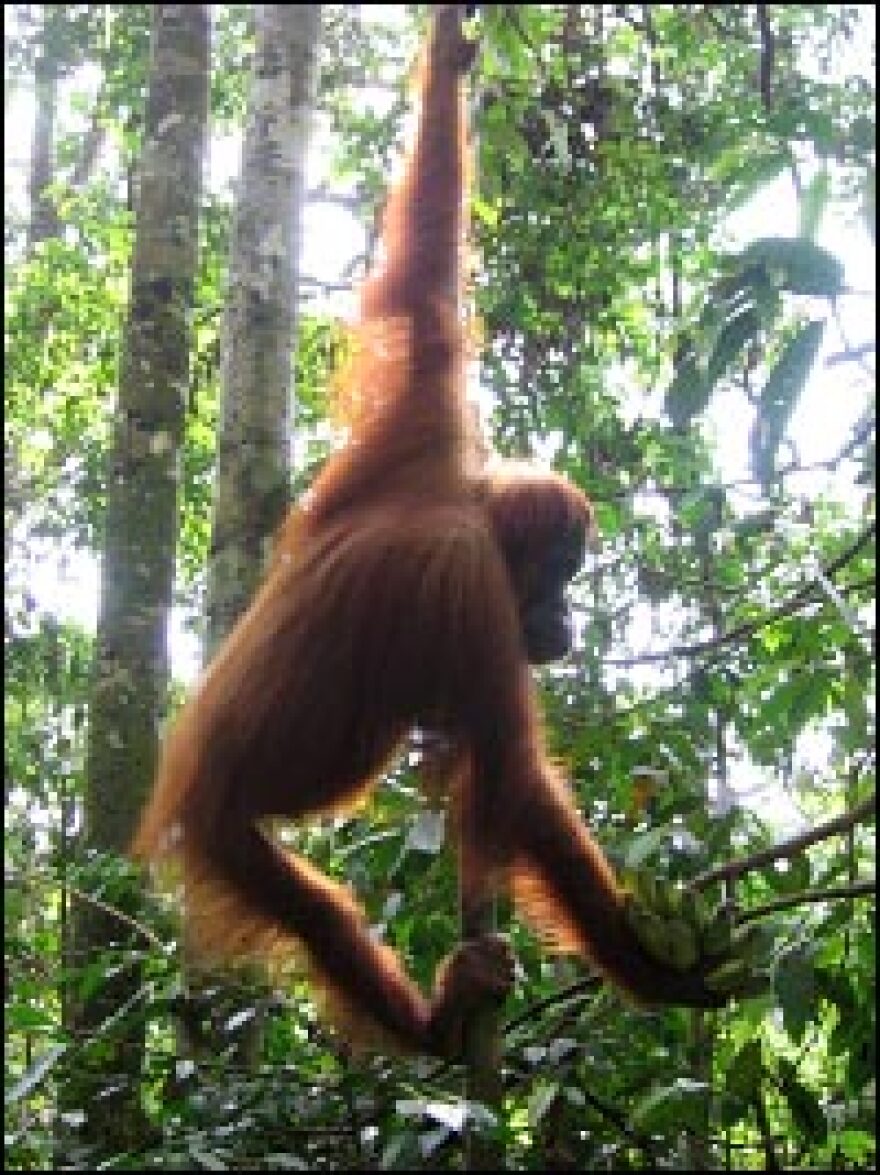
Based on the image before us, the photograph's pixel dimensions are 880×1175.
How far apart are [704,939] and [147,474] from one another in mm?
2394

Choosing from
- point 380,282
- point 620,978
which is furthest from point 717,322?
point 380,282

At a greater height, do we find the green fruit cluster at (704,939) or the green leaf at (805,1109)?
the green fruit cluster at (704,939)

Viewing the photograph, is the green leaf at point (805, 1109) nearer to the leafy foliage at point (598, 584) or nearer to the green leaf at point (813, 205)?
the leafy foliage at point (598, 584)

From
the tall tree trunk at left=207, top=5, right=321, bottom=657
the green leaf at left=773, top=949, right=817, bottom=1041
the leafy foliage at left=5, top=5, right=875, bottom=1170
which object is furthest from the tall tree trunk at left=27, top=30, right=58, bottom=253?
the green leaf at left=773, top=949, right=817, bottom=1041

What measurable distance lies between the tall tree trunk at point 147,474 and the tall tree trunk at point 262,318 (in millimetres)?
541

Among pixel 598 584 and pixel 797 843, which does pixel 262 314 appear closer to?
pixel 598 584

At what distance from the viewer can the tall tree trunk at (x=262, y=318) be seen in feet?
11.0

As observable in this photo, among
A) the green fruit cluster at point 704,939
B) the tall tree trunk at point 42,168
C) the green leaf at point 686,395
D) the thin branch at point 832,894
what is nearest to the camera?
the thin branch at point 832,894

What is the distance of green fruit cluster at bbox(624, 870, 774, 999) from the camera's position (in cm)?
192

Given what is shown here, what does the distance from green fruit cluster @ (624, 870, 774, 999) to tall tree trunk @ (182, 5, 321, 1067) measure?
148 cm

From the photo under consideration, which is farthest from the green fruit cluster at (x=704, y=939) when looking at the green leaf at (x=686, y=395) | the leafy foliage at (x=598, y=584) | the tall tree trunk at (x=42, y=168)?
the tall tree trunk at (x=42, y=168)

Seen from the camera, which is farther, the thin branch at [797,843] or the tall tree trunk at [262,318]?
the tall tree trunk at [262,318]

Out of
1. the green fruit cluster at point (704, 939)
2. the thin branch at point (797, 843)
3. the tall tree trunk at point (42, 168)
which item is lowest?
the green fruit cluster at point (704, 939)

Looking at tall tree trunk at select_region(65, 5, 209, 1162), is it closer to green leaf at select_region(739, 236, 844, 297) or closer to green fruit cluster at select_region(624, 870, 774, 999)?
green fruit cluster at select_region(624, 870, 774, 999)
